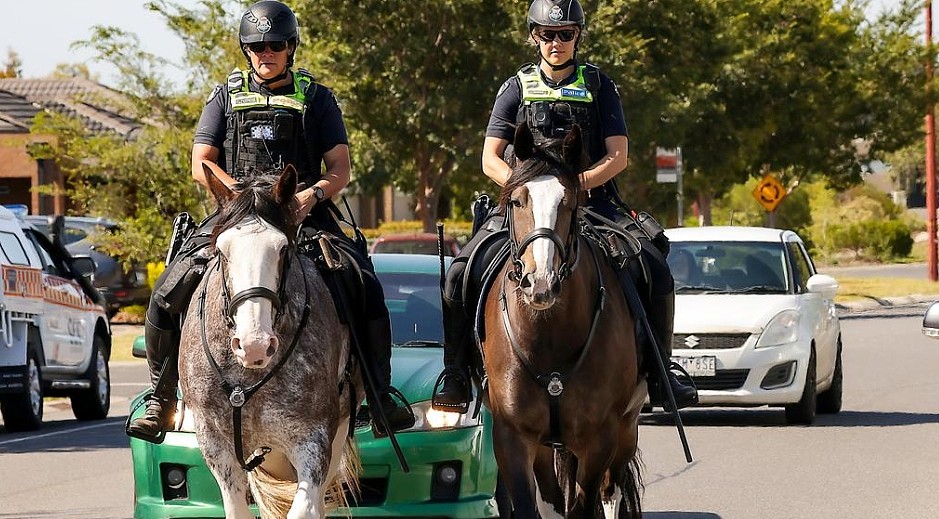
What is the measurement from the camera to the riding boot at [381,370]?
8.69m

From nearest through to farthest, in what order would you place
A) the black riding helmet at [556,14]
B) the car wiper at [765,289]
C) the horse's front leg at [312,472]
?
1. the horse's front leg at [312,472]
2. the black riding helmet at [556,14]
3. the car wiper at [765,289]

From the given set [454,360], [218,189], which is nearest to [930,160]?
[454,360]

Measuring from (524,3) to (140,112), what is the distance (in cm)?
734

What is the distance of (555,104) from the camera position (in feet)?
29.8

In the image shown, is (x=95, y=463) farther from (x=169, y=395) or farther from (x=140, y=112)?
(x=140, y=112)

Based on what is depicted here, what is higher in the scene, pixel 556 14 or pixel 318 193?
pixel 556 14

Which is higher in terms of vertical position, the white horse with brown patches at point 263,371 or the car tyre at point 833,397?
the white horse with brown patches at point 263,371

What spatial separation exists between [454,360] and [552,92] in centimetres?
146

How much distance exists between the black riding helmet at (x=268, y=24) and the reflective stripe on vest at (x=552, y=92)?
3.99 ft

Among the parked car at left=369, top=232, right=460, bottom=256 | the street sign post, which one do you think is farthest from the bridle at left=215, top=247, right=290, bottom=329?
the street sign post

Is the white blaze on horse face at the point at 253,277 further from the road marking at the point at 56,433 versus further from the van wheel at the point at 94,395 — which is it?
the van wheel at the point at 94,395

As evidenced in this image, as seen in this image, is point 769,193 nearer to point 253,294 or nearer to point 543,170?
point 543,170

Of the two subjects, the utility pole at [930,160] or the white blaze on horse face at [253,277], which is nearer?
the white blaze on horse face at [253,277]

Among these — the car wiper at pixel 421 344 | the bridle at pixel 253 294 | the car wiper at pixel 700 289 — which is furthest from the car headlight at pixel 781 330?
the bridle at pixel 253 294
